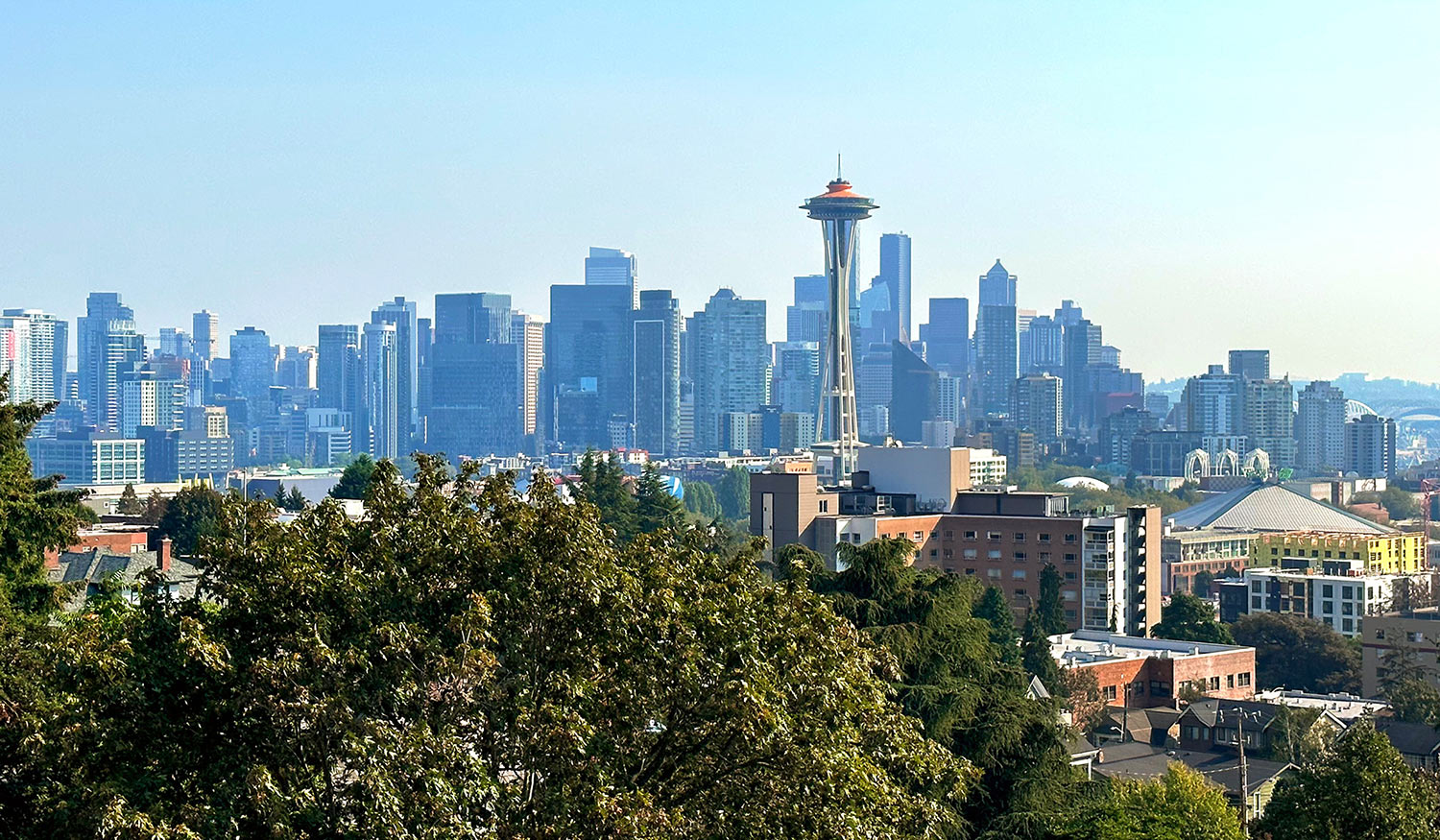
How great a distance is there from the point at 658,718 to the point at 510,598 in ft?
3.75

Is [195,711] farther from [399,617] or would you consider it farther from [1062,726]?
[1062,726]

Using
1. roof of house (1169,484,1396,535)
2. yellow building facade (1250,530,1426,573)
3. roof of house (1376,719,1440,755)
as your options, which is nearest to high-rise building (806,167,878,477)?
roof of house (1169,484,1396,535)

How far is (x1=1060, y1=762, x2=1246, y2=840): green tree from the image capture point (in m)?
22.8

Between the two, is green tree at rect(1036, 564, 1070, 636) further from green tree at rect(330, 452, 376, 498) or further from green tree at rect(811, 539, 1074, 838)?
green tree at rect(811, 539, 1074, 838)

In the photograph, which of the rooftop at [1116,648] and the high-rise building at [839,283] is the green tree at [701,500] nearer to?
the high-rise building at [839,283]

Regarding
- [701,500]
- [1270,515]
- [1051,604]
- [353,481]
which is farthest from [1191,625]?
[701,500]

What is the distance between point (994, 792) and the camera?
23109mm

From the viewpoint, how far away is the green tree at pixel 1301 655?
197ft

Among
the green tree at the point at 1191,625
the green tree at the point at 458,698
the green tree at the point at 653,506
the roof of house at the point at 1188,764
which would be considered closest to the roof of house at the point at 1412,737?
the roof of house at the point at 1188,764

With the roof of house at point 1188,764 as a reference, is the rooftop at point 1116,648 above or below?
above

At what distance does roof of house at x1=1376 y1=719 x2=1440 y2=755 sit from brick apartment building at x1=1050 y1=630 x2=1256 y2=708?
756cm

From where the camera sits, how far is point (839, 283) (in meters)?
156

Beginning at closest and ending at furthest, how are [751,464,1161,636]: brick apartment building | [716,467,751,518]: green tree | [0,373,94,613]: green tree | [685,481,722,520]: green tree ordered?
1. [0,373,94,613]: green tree
2. [751,464,1161,636]: brick apartment building
3. [685,481,722,520]: green tree
4. [716,467,751,518]: green tree

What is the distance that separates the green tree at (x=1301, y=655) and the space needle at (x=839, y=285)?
→ 299ft
